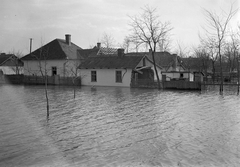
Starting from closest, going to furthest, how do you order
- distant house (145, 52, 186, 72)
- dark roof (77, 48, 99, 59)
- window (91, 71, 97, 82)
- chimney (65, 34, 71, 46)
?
window (91, 71, 97, 82) < distant house (145, 52, 186, 72) < dark roof (77, 48, 99, 59) < chimney (65, 34, 71, 46)

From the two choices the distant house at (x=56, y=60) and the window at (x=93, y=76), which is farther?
the distant house at (x=56, y=60)

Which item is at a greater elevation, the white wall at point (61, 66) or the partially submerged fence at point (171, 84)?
the white wall at point (61, 66)

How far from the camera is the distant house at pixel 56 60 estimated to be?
1786 inches

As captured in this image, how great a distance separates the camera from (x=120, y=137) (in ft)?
38.0

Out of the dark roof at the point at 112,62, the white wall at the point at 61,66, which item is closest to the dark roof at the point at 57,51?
the white wall at the point at 61,66

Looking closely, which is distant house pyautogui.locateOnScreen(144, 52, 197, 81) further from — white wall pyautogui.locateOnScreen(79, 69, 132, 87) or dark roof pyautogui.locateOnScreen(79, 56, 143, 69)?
white wall pyautogui.locateOnScreen(79, 69, 132, 87)

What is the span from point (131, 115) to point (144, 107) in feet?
Answer: 10.3

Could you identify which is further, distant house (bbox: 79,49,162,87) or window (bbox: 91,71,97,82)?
window (bbox: 91,71,97,82)

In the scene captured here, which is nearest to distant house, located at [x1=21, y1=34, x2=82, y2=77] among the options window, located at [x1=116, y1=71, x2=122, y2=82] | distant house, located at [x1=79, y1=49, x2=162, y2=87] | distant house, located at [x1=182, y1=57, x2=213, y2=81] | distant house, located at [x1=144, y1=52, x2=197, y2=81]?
distant house, located at [x1=79, y1=49, x2=162, y2=87]

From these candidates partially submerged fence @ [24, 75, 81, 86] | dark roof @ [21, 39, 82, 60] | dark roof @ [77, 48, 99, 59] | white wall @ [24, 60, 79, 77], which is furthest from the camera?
dark roof @ [77, 48, 99, 59]

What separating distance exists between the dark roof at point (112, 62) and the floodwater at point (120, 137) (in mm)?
19338

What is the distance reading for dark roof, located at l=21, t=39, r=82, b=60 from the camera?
46.1m

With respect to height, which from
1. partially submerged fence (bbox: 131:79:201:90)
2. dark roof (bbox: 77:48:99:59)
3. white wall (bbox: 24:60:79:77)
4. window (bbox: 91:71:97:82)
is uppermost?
dark roof (bbox: 77:48:99:59)

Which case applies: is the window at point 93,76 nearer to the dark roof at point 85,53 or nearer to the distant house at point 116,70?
the distant house at point 116,70
